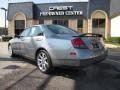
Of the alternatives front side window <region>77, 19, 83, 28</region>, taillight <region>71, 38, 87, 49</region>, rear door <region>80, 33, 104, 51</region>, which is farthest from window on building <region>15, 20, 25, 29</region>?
taillight <region>71, 38, 87, 49</region>

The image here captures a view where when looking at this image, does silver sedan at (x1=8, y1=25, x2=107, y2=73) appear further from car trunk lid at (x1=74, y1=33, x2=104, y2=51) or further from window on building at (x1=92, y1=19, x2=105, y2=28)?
window on building at (x1=92, y1=19, x2=105, y2=28)

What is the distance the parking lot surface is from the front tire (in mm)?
171

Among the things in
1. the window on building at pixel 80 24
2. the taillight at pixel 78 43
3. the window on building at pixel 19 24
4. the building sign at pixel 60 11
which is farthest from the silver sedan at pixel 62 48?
the window on building at pixel 19 24

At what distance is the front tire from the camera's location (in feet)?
27.0

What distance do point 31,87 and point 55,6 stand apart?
39.1m

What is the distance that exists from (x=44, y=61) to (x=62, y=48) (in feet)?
3.15

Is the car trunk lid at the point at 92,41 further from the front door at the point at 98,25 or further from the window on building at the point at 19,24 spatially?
the window on building at the point at 19,24

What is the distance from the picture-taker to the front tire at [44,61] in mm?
8227

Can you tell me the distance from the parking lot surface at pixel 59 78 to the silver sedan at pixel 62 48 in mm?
425

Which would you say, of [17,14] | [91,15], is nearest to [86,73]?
[91,15]

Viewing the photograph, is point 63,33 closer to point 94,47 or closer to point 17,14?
point 94,47

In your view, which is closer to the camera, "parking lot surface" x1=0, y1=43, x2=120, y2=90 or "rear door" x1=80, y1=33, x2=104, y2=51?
"parking lot surface" x1=0, y1=43, x2=120, y2=90

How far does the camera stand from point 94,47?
798 cm

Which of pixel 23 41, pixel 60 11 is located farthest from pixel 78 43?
pixel 60 11
